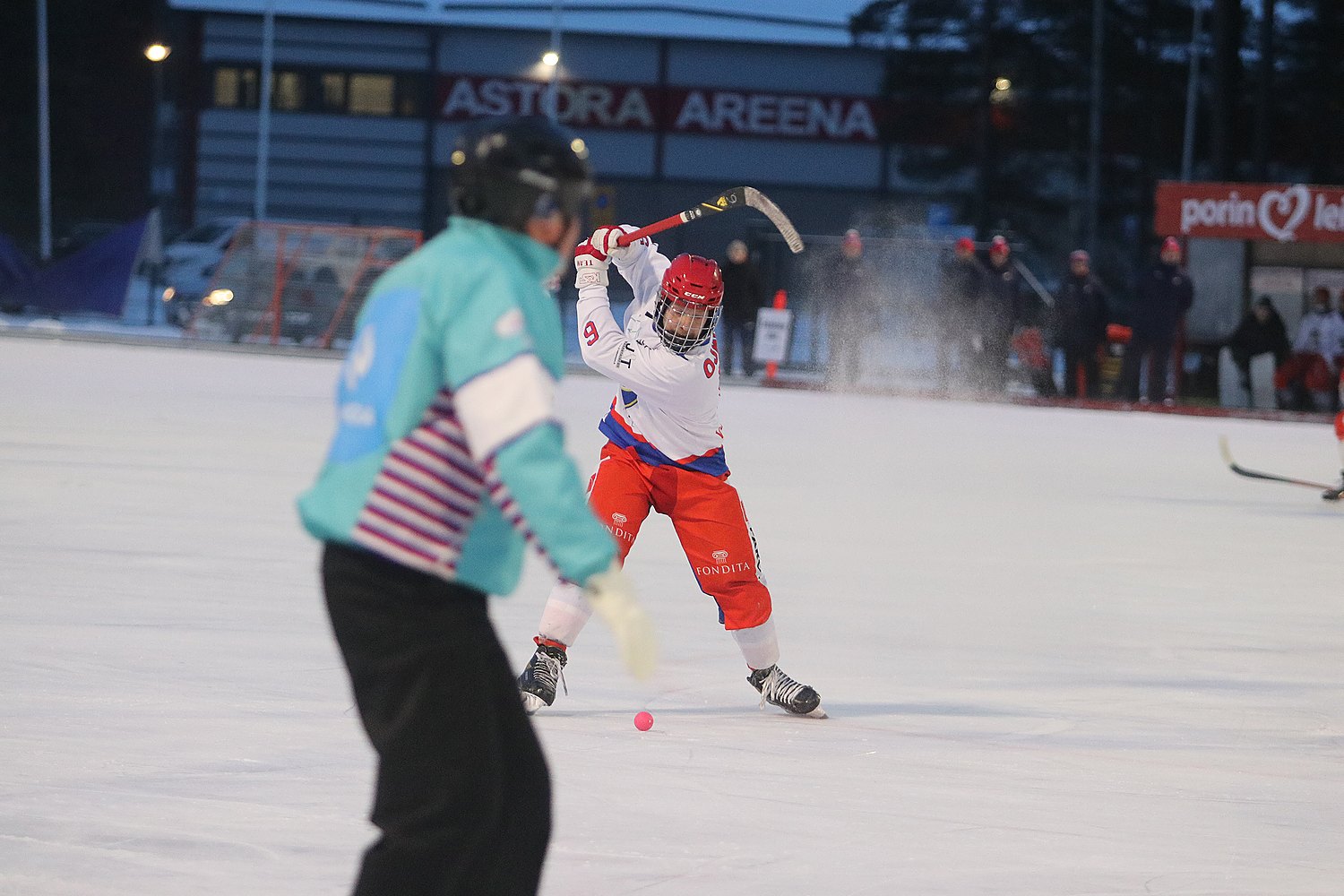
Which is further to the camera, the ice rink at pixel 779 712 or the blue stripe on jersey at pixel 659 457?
the blue stripe on jersey at pixel 659 457

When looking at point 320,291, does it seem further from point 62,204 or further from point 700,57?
point 700,57

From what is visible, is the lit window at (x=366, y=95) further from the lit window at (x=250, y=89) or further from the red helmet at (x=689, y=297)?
the red helmet at (x=689, y=297)

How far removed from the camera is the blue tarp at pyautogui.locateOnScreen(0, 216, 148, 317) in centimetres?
2397

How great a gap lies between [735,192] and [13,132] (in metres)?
34.2

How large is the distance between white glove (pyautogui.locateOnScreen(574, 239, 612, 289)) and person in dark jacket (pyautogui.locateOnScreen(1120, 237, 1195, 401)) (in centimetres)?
1597

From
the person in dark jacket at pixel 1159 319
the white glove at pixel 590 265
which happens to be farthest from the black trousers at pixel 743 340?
the white glove at pixel 590 265

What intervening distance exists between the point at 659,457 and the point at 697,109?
3439cm

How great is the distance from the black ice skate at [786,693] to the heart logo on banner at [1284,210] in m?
17.8

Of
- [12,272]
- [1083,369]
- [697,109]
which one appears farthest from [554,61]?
[1083,369]

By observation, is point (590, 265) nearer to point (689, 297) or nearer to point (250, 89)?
point (689, 297)

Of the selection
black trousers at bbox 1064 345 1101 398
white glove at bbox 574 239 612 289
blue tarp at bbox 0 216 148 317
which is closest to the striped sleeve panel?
white glove at bbox 574 239 612 289

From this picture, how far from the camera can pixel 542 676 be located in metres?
5.22

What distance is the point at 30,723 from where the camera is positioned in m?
4.59

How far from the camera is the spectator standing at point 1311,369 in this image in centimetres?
2123
